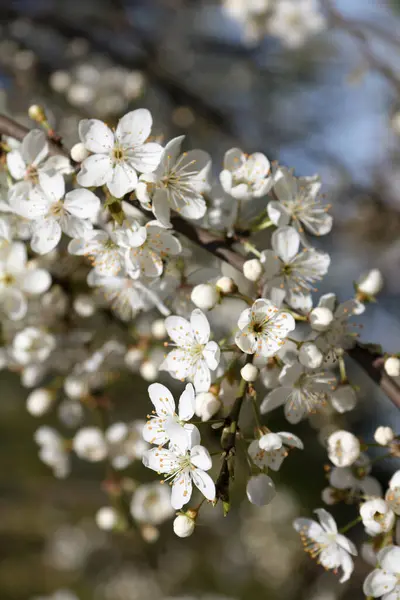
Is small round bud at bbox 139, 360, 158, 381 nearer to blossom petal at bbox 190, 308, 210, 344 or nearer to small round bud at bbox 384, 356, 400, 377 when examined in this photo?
blossom petal at bbox 190, 308, 210, 344

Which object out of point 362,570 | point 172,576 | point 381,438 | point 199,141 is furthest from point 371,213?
point 172,576

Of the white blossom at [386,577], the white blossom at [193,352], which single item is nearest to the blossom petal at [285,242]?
the white blossom at [193,352]

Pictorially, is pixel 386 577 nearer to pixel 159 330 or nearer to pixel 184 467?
pixel 184 467

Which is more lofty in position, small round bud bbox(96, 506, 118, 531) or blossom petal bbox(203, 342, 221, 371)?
blossom petal bbox(203, 342, 221, 371)

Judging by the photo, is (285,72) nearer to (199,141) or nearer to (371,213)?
(199,141)

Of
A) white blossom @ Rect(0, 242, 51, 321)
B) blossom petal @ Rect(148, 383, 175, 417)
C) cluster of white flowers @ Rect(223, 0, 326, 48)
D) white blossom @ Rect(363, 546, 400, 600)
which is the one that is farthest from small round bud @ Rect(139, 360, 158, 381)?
cluster of white flowers @ Rect(223, 0, 326, 48)

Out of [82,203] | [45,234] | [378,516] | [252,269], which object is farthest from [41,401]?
[378,516]

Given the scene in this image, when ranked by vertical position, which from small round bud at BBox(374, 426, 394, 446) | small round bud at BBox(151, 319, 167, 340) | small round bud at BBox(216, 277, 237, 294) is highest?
small round bud at BBox(216, 277, 237, 294)

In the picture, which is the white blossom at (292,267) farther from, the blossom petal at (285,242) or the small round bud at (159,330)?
the small round bud at (159,330)
